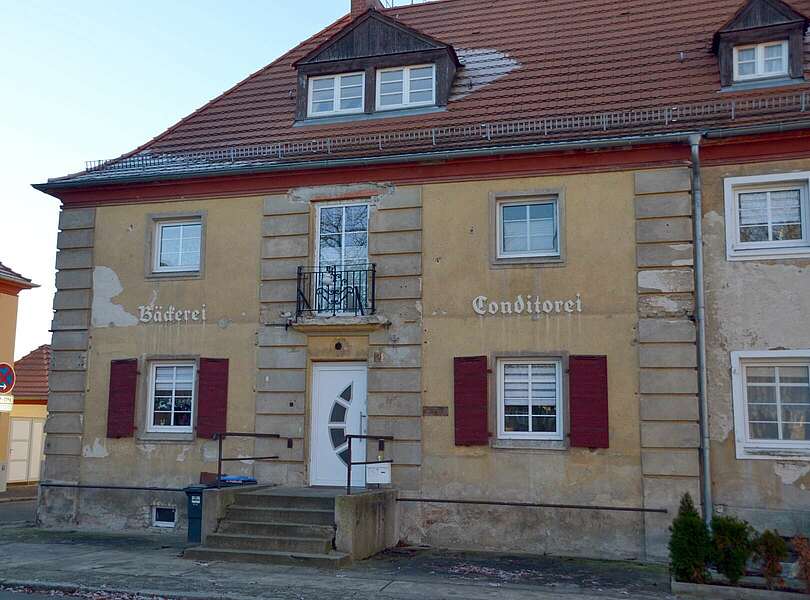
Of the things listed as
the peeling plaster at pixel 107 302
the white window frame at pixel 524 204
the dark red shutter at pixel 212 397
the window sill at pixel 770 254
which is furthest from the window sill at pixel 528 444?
the peeling plaster at pixel 107 302

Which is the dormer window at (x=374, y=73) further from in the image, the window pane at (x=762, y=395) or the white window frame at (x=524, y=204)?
the window pane at (x=762, y=395)

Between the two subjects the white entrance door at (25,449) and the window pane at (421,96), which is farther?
the white entrance door at (25,449)

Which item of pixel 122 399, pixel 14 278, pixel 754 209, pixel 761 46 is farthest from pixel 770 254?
pixel 14 278

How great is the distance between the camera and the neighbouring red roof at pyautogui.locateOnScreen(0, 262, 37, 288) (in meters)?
23.9

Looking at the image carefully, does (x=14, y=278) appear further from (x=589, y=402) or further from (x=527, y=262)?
(x=589, y=402)

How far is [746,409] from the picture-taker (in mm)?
12742

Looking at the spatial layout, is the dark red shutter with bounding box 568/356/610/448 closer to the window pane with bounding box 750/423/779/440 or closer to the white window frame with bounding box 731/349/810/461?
the white window frame with bounding box 731/349/810/461

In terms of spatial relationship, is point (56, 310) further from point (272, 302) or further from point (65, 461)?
point (272, 302)

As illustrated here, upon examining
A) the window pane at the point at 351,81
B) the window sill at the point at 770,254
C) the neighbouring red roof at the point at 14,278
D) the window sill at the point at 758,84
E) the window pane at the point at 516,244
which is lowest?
the window sill at the point at 770,254

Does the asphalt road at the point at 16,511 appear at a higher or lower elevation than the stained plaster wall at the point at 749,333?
lower

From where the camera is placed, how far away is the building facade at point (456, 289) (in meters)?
13.1

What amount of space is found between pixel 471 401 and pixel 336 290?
306 cm

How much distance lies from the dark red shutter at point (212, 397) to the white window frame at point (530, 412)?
477cm

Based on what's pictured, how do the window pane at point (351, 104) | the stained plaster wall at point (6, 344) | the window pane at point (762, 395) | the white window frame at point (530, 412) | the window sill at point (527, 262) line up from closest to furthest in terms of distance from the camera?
the window pane at point (762, 395) < the white window frame at point (530, 412) < the window sill at point (527, 262) < the window pane at point (351, 104) < the stained plaster wall at point (6, 344)
